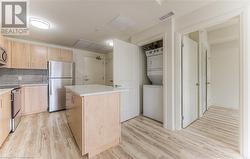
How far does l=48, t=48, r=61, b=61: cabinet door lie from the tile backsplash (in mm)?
623

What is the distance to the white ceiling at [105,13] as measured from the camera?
72.9 inches

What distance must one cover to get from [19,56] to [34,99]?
1287 millimetres

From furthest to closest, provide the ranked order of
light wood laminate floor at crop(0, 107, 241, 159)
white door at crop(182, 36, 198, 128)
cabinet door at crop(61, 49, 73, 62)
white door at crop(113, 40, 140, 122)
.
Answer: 1. cabinet door at crop(61, 49, 73, 62)
2. white door at crop(113, 40, 140, 122)
3. white door at crop(182, 36, 198, 128)
4. light wood laminate floor at crop(0, 107, 241, 159)

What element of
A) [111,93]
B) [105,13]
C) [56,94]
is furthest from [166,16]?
[56,94]

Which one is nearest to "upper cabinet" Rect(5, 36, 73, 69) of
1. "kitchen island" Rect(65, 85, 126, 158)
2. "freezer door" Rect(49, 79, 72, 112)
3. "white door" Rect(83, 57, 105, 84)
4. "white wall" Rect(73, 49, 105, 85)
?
"freezer door" Rect(49, 79, 72, 112)

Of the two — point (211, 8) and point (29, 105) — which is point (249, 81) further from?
point (29, 105)

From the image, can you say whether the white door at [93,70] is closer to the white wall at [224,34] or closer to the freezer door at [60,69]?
the freezer door at [60,69]

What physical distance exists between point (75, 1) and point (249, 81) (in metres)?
2.65

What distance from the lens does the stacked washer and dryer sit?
9.27 feet

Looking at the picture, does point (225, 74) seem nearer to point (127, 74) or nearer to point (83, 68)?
point (127, 74)

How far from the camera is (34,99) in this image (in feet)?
11.2

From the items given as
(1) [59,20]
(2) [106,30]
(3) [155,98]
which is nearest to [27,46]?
(1) [59,20]

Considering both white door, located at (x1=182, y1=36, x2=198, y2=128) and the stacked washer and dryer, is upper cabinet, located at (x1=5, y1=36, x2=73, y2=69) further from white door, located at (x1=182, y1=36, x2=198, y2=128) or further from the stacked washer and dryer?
white door, located at (x1=182, y1=36, x2=198, y2=128)

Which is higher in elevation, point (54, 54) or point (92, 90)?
point (54, 54)
